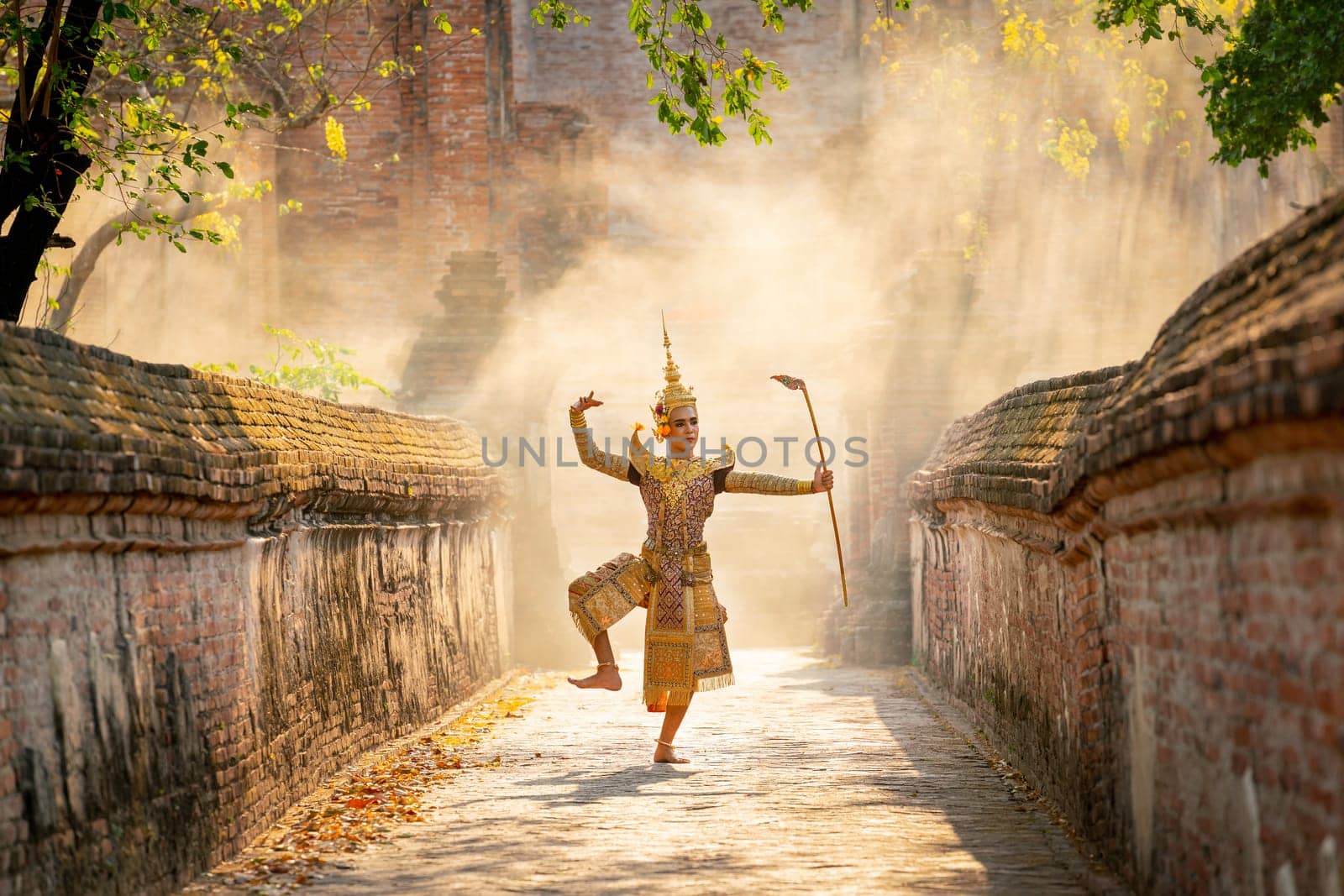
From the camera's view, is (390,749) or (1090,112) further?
(1090,112)

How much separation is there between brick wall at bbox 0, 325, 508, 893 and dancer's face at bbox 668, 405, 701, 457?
1.84m

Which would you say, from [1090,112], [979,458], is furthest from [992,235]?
[979,458]

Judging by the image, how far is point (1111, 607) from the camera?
6125 millimetres

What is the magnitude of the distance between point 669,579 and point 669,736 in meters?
0.89

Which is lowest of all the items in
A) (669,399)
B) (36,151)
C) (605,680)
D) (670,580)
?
(605,680)

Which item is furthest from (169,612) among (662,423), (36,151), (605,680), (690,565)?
(36,151)

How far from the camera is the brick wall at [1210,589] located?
12.3ft

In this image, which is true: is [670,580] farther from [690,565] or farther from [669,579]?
[690,565]

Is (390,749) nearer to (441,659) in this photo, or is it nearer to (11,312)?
(441,659)

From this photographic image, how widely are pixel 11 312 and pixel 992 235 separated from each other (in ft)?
50.7

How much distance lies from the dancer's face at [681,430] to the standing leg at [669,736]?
57.9 inches

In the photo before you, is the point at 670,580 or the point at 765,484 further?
the point at 765,484

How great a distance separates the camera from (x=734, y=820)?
7246 mm

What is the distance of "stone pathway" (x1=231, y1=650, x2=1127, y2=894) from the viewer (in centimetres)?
603
